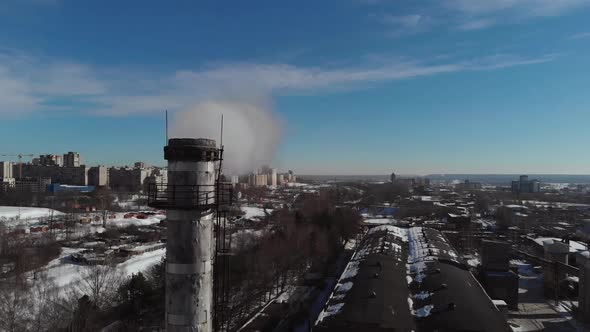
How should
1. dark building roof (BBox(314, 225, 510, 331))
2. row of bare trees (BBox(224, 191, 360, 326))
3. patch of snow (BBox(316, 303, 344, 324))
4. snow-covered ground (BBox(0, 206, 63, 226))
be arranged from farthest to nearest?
snow-covered ground (BBox(0, 206, 63, 226)), row of bare trees (BBox(224, 191, 360, 326)), patch of snow (BBox(316, 303, 344, 324)), dark building roof (BBox(314, 225, 510, 331))

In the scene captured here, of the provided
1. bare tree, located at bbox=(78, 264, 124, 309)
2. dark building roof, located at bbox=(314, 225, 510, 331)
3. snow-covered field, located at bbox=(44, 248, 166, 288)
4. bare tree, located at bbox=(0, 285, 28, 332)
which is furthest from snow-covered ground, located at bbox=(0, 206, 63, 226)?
dark building roof, located at bbox=(314, 225, 510, 331)

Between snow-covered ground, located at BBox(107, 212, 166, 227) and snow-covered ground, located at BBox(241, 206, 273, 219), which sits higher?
snow-covered ground, located at BBox(107, 212, 166, 227)

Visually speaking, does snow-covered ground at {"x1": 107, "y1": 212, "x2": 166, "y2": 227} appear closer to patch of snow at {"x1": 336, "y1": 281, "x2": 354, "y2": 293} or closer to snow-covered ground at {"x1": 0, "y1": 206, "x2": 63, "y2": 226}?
snow-covered ground at {"x1": 0, "y1": 206, "x2": 63, "y2": 226}

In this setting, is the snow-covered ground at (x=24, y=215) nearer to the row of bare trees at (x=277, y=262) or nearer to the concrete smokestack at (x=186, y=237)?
A: the row of bare trees at (x=277, y=262)

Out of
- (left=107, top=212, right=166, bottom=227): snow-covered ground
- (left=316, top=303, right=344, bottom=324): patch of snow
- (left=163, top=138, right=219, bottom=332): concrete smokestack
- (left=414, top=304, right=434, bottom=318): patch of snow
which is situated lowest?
(left=107, top=212, right=166, bottom=227): snow-covered ground

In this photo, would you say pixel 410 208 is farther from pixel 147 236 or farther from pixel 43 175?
pixel 43 175

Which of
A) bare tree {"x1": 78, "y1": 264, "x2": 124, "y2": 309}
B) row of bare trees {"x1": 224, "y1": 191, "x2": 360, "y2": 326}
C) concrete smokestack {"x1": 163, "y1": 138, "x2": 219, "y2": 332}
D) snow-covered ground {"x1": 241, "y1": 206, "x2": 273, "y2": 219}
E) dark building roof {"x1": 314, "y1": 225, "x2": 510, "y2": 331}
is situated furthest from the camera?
snow-covered ground {"x1": 241, "y1": 206, "x2": 273, "y2": 219}

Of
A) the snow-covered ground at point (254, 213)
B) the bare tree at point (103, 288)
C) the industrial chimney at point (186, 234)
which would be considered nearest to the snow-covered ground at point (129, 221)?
the snow-covered ground at point (254, 213)
